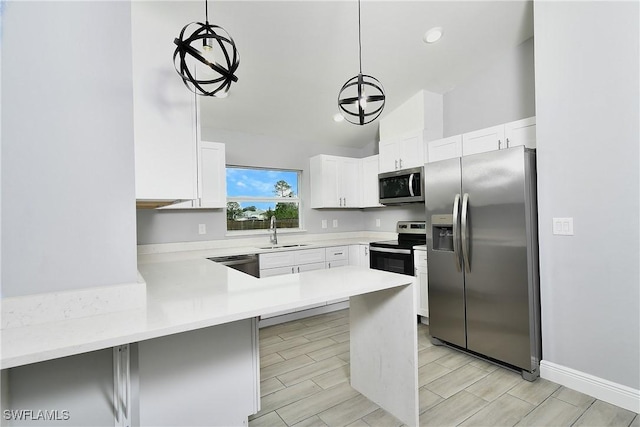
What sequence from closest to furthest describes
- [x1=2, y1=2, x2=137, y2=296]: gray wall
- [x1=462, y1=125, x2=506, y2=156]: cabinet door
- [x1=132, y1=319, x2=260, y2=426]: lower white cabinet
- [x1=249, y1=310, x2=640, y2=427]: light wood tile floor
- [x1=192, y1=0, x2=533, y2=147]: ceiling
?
[x1=2, y1=2, x2=137, y2=296]: gray wall, [x1=132, y1=319, x2=260, y2=426]: lower white cabinet, [x1=249, y1=310, x2=640, y2=427]: light wood tile floor, [x1=192, y1=0, x2=533, y2=147]: ceiling, [x1=462, y1=125, x2=506, y2=156]: cabinet door

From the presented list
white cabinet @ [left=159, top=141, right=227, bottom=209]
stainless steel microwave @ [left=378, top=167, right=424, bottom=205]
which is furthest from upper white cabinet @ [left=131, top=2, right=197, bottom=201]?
stainless steel microwave @ [left=378, top=167, right=424, bottom=205]

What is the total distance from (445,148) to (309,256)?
2.02 meters

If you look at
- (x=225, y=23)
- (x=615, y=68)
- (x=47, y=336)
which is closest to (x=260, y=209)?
(x=225, y=23)

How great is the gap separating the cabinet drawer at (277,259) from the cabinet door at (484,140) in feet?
7.33

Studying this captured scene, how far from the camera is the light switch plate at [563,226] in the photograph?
2.18 meters

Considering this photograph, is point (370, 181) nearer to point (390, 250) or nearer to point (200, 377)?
point (390, 250)

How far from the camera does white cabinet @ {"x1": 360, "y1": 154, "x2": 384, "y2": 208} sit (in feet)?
14.5

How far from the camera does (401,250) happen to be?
3.50 metres

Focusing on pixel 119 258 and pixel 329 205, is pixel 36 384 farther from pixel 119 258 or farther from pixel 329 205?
pixel 329 205

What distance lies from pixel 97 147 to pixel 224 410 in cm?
136

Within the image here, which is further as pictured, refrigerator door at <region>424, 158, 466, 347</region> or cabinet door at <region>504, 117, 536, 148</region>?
cabinet door at <region>504, 117, 536, 148</region>

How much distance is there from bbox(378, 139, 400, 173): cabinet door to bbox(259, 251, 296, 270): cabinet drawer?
1655 mm

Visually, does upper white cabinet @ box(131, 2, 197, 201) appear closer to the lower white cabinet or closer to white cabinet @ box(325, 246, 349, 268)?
the lower white cabinet

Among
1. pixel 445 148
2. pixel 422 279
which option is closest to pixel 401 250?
pixel 422 279
